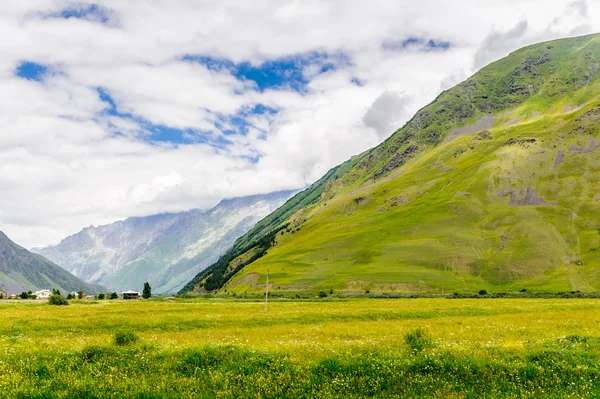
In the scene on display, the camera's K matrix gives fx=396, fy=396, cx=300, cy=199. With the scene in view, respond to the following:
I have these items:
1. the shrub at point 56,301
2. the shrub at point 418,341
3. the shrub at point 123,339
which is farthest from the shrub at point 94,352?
the shrub at point 56,301

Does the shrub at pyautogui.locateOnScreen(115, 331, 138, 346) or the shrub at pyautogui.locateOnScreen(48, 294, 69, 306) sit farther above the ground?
the shrub at pyautogui.locateOnScreen(115, 331, 138, 346)

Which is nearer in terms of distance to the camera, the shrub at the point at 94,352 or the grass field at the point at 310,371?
the grass field at the point at 310,371

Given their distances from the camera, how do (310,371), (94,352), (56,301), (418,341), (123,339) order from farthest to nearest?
(56,301), (123,339), (418,341), (94,352), (310,371)

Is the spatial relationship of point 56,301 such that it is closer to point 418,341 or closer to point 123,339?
point 123,339

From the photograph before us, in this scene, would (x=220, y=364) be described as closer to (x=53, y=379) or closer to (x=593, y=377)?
(x=53, y=379)

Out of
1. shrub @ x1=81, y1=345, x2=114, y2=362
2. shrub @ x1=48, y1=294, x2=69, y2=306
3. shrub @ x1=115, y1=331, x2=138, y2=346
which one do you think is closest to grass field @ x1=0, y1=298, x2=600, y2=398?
shrub @ x1=81, y1=345, x2=114, y2=362

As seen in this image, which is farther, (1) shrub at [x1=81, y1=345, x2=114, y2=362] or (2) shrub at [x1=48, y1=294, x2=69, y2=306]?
(2) shrub at [x1=48, y1=294, x2=69, y2=306]

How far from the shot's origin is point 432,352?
743 inches

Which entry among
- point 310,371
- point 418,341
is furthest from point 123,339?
point 418,341

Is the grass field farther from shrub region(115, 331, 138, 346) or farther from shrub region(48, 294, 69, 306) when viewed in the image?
shrub region(48, 294, 69, 306)

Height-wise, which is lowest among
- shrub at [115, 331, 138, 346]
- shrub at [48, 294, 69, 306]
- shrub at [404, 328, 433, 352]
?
shrub at [48, 294, 69, 306]

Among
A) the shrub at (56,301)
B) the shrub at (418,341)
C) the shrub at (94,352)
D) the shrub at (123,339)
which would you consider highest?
the shrub at (94,352)

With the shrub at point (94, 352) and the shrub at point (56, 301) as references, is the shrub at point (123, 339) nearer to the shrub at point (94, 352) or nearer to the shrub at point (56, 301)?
the shrub at point (94, 352)

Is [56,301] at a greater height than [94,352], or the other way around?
[94,352]
